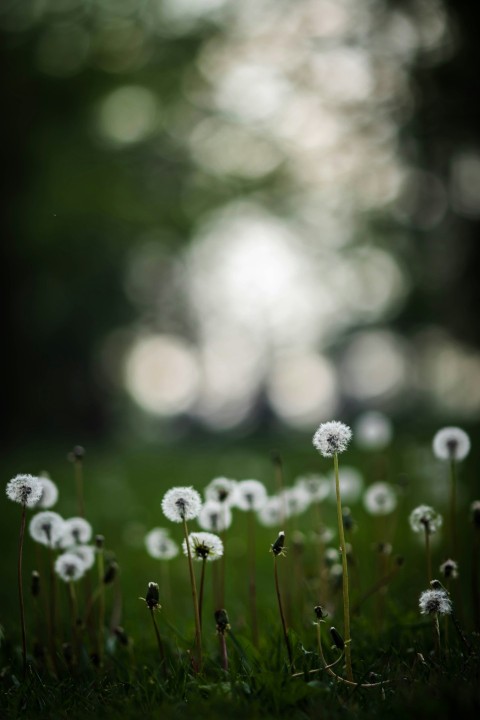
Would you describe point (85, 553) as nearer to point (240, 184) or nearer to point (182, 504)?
point (182, 504)

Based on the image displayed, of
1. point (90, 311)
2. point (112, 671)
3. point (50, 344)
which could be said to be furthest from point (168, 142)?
point (112, 671)

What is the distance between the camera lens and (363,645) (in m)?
2.20

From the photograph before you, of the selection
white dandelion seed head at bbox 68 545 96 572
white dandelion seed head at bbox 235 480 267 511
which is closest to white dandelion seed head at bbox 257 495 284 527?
white dandelion seed head at bbox 235 480 267 511

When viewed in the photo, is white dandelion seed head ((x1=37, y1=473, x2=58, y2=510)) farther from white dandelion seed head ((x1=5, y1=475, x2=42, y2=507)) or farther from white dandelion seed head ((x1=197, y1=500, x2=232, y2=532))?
white dandelion seed head ((x1=197, y1=500, x2=232, y2=532))

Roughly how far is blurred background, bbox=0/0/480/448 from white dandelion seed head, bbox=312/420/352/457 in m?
9.20

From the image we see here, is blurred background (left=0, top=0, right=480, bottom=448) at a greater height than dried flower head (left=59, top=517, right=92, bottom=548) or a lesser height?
greater

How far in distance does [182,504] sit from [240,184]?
1263 cm

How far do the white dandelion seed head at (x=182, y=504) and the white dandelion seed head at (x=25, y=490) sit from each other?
370mm

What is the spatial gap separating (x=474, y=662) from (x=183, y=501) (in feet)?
3.02

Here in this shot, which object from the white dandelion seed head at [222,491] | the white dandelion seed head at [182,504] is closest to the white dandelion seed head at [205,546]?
the white dandelion seed head at [182,504]

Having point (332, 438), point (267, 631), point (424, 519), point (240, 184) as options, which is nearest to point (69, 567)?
point (267, 631)

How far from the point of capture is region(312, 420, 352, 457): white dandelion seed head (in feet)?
6.01

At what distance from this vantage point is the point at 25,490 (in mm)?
1939

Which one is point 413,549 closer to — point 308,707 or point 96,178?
point 308,707
